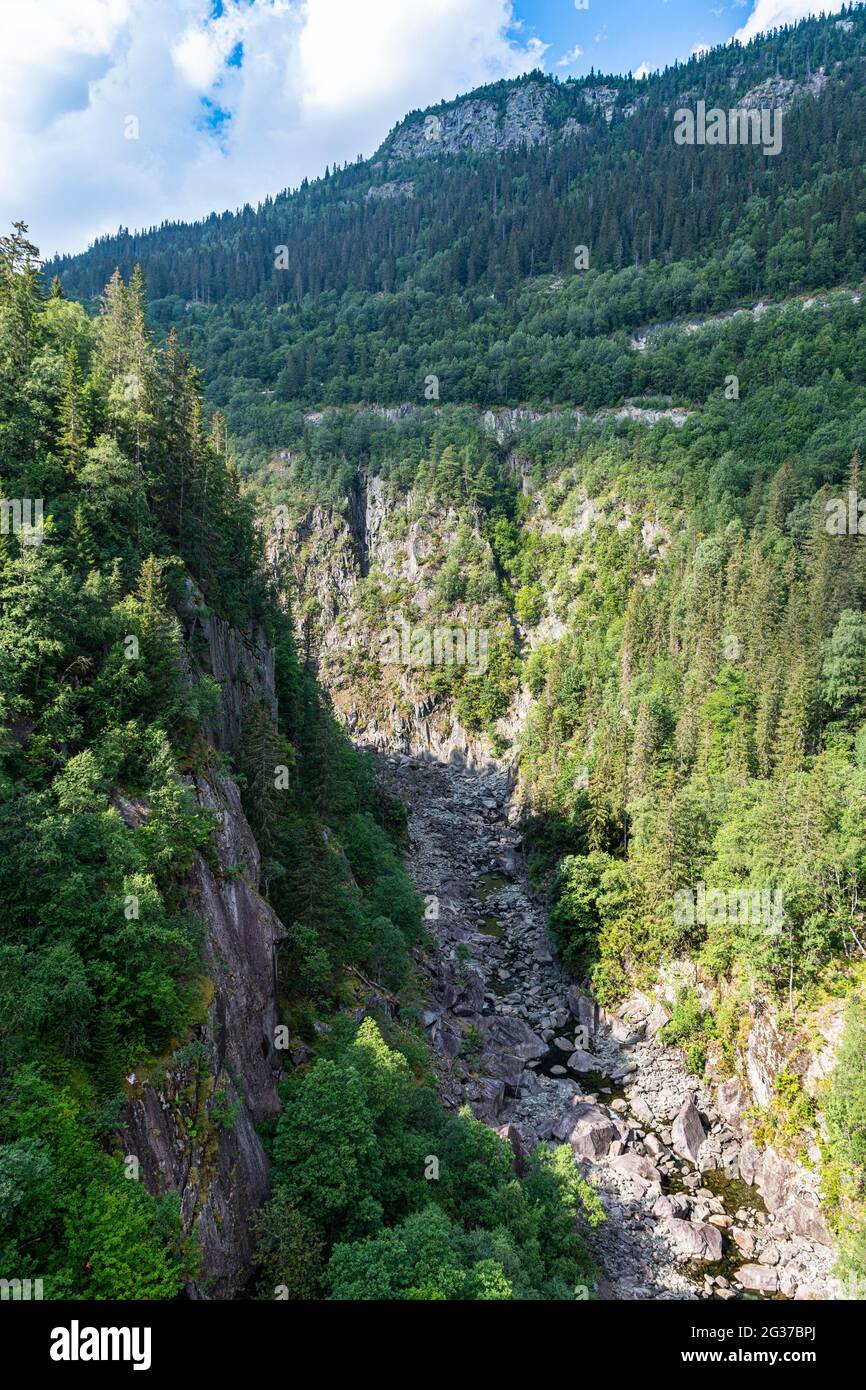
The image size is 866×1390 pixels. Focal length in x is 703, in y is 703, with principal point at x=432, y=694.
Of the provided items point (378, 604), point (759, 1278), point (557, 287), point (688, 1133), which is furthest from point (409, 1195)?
point (557, 287)

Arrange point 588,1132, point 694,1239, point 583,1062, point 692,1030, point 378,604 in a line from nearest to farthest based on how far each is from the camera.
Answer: point 694,1239 < point 588,1132 < point 692,1030 < point 583,1062 < point 378,604

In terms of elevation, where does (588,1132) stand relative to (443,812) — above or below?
below

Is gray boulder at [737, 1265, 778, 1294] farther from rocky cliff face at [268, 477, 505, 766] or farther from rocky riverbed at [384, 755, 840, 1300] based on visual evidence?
rocky cliff face at [268, 477, 505, 766]

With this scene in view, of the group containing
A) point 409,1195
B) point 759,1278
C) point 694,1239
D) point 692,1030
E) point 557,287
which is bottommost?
point 759,1278

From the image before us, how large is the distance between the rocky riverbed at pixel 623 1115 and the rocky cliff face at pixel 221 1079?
16.0 m

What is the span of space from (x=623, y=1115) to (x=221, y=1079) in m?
28.1

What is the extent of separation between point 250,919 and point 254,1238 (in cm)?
1077

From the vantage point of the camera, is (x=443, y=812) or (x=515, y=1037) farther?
(x=443, y=812)

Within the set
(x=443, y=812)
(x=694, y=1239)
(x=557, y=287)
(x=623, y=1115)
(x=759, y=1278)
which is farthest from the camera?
(x=557, y=287)

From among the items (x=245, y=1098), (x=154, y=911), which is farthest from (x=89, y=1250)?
(x=245, y=1098)

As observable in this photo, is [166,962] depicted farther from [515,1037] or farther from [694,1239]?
[515,1037]

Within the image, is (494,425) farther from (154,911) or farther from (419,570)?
(154,911)

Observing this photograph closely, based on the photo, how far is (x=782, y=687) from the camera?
52062 millimetres

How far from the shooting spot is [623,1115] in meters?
40.6
